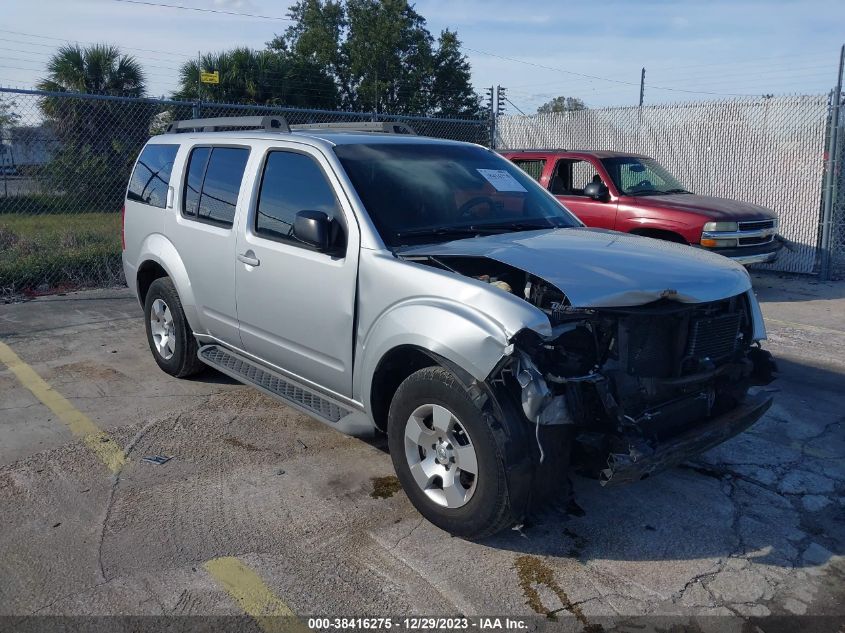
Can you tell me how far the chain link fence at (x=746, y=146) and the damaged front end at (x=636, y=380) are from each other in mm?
7574

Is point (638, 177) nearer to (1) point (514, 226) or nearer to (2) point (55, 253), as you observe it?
(1) point (514, 226)

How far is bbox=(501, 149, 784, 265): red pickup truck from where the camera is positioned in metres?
9.44

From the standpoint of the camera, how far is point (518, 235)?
452cm

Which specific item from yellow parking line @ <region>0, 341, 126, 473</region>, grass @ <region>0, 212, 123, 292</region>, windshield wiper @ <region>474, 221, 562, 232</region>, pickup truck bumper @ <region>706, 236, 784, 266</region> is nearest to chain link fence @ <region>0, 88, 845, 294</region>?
grass @ <region>0, 212, 123, 292</region>

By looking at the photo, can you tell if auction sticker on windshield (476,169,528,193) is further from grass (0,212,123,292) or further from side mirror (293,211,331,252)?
grass (0,212,123,292)

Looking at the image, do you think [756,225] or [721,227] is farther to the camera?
[756,225]

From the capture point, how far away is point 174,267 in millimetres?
5746

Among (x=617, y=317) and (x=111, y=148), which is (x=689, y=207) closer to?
(x=617, y=317)

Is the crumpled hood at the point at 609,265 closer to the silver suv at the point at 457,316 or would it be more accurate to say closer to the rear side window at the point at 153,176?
the silver suv at the point at 457,316

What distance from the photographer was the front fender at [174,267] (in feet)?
18.5

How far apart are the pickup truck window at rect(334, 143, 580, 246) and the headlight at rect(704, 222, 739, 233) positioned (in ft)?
15.3

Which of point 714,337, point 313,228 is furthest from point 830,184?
point 313,228

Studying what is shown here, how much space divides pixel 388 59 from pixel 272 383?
30.4m

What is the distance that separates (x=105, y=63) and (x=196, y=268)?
12391 mm
